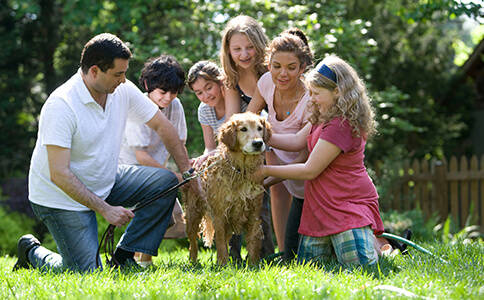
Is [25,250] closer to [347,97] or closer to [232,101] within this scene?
[232,101]

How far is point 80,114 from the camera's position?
14.4 ft

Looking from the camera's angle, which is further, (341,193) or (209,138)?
(209,138)

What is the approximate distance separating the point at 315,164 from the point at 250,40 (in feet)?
5.13

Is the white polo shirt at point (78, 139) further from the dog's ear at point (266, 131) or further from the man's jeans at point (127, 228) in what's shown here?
the dog's ear at point (266, 131)

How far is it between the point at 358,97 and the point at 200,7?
7295mm

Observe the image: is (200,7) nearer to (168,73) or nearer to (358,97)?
(168,73)

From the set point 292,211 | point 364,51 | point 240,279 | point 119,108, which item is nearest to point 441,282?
point 240,279

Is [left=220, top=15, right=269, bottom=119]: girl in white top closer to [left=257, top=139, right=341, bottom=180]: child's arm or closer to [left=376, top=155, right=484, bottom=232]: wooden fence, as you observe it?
[left=257, top=139, right=341, bottom=180]: child's arm

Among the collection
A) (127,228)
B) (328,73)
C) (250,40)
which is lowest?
(127,228)

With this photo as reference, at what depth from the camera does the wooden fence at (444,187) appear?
442 inches

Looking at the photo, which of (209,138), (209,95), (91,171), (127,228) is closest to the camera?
(91,171)

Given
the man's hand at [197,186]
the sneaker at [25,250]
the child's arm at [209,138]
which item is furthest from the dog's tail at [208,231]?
the sneaker at [25,250]

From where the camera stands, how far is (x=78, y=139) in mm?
4379

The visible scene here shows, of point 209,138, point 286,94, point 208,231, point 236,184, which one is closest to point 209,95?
point 209,138
